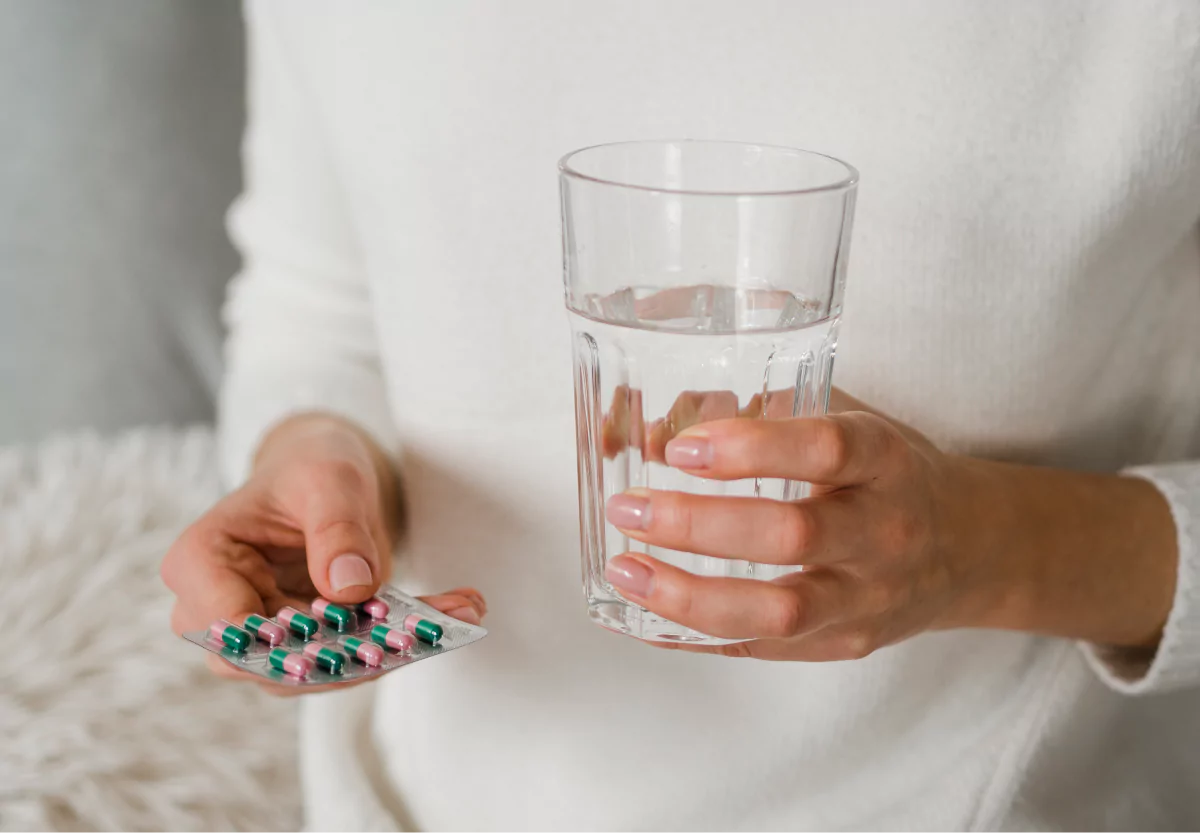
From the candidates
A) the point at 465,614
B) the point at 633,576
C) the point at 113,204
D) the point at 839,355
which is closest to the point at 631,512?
the point at 633,576

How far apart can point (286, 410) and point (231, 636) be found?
292mm

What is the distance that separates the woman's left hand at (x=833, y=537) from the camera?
0.38 m

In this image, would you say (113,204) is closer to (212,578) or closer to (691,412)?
(212,578)

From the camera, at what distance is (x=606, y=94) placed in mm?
581

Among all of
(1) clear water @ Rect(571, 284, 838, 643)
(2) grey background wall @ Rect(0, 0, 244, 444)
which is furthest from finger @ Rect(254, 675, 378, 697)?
(2) grey background wall @ Rect(0, 0, 244, 444)

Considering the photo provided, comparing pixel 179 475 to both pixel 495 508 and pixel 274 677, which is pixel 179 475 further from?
pixel 274 677

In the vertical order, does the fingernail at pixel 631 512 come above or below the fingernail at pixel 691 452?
below

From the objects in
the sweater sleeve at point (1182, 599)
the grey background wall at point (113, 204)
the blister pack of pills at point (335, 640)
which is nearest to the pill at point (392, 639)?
the blister pack of pills at point (335, 640)

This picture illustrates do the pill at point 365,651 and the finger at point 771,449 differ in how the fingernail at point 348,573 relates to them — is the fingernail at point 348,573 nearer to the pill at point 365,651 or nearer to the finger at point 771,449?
the pill at point 365,651

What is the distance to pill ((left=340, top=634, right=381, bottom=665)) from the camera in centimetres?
44

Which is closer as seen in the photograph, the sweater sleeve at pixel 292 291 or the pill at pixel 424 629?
the pill at pixel 424 629

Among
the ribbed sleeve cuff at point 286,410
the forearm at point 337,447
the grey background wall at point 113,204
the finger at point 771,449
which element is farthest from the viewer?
the grey background wall at point 113,204

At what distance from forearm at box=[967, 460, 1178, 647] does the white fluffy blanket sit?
50 centimetres

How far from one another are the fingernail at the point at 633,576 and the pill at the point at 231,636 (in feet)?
0.52
